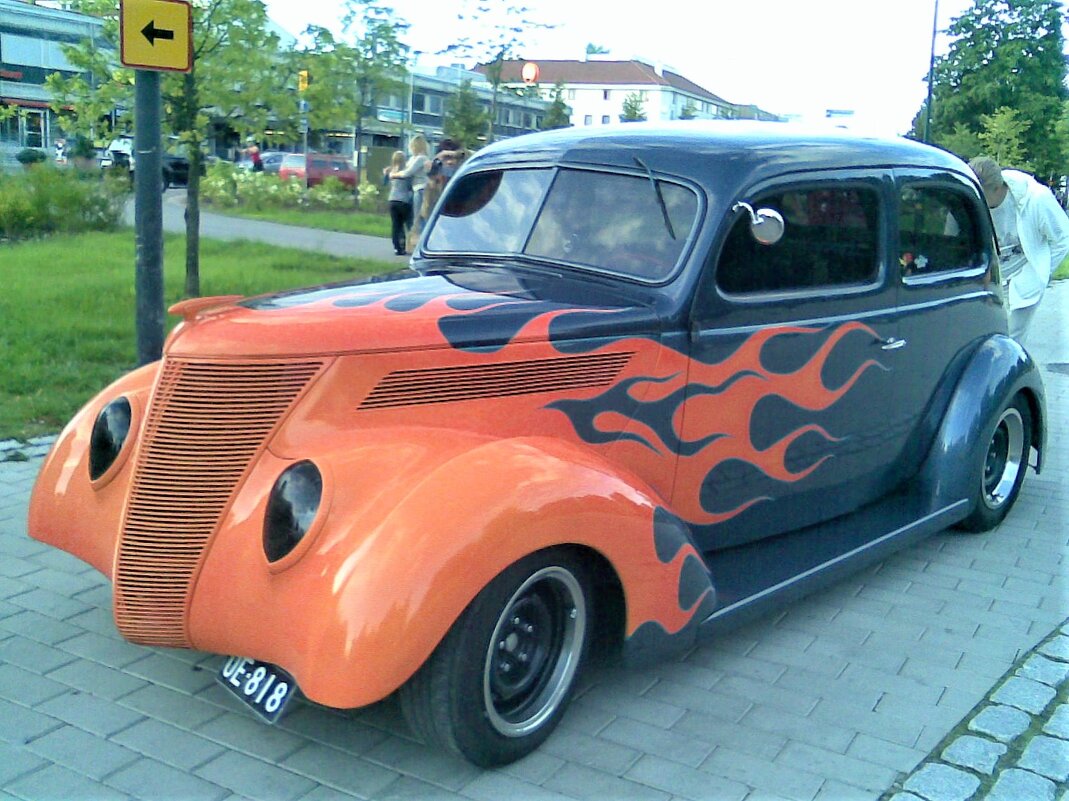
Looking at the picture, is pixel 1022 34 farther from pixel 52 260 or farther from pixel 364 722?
pixel 364 722

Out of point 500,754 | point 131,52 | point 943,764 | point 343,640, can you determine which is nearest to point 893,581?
point 943,764

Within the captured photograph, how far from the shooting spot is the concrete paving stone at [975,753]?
10.7 feet

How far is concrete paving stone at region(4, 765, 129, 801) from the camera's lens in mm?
2912

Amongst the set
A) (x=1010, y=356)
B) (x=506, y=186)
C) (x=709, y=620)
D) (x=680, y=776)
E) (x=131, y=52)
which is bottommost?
(x=680, y=776)

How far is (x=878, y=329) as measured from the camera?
453 cm

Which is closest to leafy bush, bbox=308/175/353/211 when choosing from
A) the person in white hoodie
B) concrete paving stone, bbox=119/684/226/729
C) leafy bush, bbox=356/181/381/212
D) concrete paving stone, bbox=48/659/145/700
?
leafy bush, bbox=356/181/381/212

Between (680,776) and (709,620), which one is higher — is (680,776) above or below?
below

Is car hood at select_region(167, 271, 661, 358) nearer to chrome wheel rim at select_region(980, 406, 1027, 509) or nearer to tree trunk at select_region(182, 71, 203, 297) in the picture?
chrome wheel rim at select_region(980, 406, 1027, 509)

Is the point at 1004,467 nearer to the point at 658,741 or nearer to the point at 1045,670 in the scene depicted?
the point at 1045,670

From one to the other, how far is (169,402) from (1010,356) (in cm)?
410

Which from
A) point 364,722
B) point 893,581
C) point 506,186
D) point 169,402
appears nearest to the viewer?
point 169,402

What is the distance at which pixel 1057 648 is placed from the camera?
416cm

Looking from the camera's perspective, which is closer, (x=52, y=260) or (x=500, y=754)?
(x=500, y=754)

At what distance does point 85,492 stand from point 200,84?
6854 millimetres
